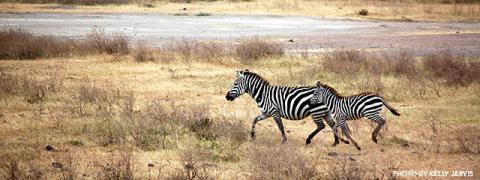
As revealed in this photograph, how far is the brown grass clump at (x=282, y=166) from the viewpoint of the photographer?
9.21m

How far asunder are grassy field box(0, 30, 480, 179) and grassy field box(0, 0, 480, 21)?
70.3 feet

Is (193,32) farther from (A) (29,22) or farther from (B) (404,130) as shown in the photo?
(B) (404,130)

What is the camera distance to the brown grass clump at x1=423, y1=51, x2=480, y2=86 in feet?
58.9

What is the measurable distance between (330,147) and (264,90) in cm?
156

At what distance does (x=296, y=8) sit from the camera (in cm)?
4822

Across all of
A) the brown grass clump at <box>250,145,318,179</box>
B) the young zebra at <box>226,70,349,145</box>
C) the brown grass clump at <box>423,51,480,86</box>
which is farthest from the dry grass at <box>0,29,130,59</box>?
the brown grass clump at <box>250,145,318,179</box>

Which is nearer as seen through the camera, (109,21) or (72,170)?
(72,170)

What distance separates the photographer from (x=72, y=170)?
9773 mm

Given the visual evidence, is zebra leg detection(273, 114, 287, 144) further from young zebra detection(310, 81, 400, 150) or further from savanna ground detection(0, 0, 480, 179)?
young zebra detection(310, 81, 400, 150)

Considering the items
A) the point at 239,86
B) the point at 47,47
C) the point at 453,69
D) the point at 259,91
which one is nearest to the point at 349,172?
the point at 259,91

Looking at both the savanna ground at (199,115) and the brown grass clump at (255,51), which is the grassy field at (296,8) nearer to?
the savanna ground at (199,115)

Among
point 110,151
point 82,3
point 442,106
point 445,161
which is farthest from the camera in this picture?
point 82,3

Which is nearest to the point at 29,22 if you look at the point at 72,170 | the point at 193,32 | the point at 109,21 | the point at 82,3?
the point at 109,21

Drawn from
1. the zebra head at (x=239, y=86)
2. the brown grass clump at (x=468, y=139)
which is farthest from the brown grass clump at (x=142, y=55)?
the brown grass clump at (x=468, y=139)
